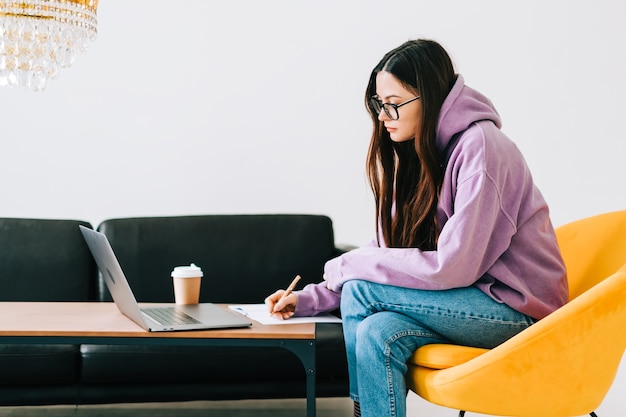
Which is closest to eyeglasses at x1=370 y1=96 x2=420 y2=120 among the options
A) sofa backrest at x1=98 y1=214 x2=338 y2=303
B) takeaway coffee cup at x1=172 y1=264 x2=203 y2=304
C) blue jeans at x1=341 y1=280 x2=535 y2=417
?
blue jeans at x1=341 y1=280 x2=535 y2=417

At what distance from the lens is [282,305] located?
1837mm

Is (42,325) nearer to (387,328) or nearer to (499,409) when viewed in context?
(387,328)

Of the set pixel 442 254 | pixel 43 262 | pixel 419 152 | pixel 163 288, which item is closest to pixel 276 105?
pixel 163 288

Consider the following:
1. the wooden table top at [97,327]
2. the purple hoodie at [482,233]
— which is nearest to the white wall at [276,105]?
the wooden table top at [97,327]

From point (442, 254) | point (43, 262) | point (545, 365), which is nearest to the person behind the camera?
point (545, 365)

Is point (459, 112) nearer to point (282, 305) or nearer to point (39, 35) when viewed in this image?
point (282, 305)

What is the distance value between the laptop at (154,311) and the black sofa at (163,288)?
0.48 metres

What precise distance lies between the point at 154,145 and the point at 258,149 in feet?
1.44

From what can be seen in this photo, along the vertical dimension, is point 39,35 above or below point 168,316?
above

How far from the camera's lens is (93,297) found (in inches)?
107

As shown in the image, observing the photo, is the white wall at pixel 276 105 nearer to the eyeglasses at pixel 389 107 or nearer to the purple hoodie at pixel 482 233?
the eyeglasses at pixel 389 107

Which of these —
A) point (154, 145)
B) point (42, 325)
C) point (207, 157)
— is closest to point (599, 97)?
point (207, 157)

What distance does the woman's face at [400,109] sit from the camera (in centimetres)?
182

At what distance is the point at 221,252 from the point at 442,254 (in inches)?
49.8
